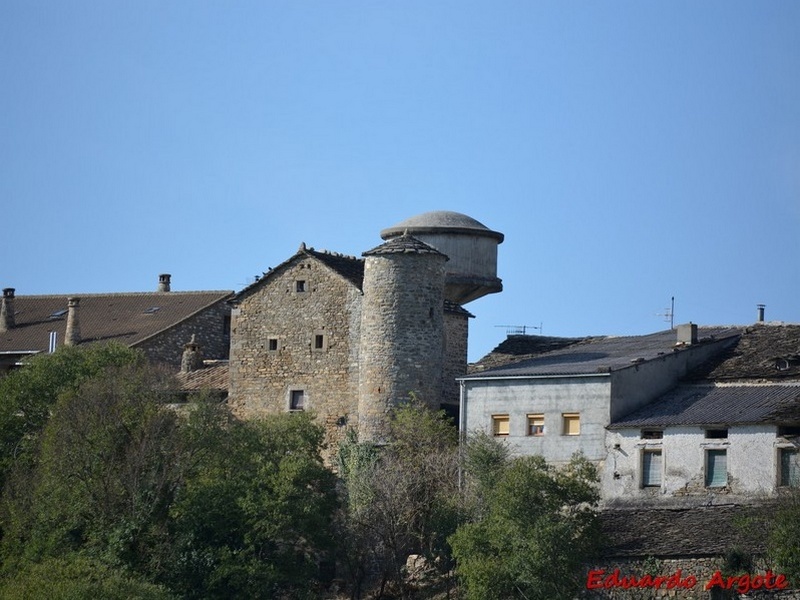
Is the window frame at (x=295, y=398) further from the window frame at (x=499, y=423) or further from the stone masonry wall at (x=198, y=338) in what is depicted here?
the stone masonry wall at (x=198, y=338)

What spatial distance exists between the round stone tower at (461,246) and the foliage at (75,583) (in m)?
14.6

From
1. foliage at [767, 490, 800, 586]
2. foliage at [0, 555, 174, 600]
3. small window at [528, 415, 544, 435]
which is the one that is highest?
small window at [528, 415, 544, 435]

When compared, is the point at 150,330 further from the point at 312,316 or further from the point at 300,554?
the point at 300,554

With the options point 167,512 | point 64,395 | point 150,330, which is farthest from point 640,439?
point 150,330

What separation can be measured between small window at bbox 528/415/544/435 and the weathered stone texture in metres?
3.63

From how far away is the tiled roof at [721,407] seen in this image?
4753 cm

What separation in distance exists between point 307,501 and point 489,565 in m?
6.08

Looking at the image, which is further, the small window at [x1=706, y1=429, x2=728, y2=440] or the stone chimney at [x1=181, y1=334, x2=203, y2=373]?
the stone chimney at [x1=181, y1=334, x2=203, y2=373]

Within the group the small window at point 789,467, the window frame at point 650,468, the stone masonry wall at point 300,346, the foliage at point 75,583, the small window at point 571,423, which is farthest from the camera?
the stone masonry wall at point 300,346

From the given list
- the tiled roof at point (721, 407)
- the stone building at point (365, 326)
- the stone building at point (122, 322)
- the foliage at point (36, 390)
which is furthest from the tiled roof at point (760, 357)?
the stone building at point (122, 322)

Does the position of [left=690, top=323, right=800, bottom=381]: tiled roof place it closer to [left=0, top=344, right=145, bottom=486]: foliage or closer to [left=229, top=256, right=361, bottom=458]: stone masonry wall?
[left=229, top=256, right=361, bottom=458]: stone masonry wall

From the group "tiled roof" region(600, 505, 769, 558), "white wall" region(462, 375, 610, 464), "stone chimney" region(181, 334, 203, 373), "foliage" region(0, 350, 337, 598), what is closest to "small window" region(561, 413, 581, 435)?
"white wall" region(462, 375, 610, 464)

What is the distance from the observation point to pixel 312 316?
5716cm

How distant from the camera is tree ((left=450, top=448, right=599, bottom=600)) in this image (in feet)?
150
